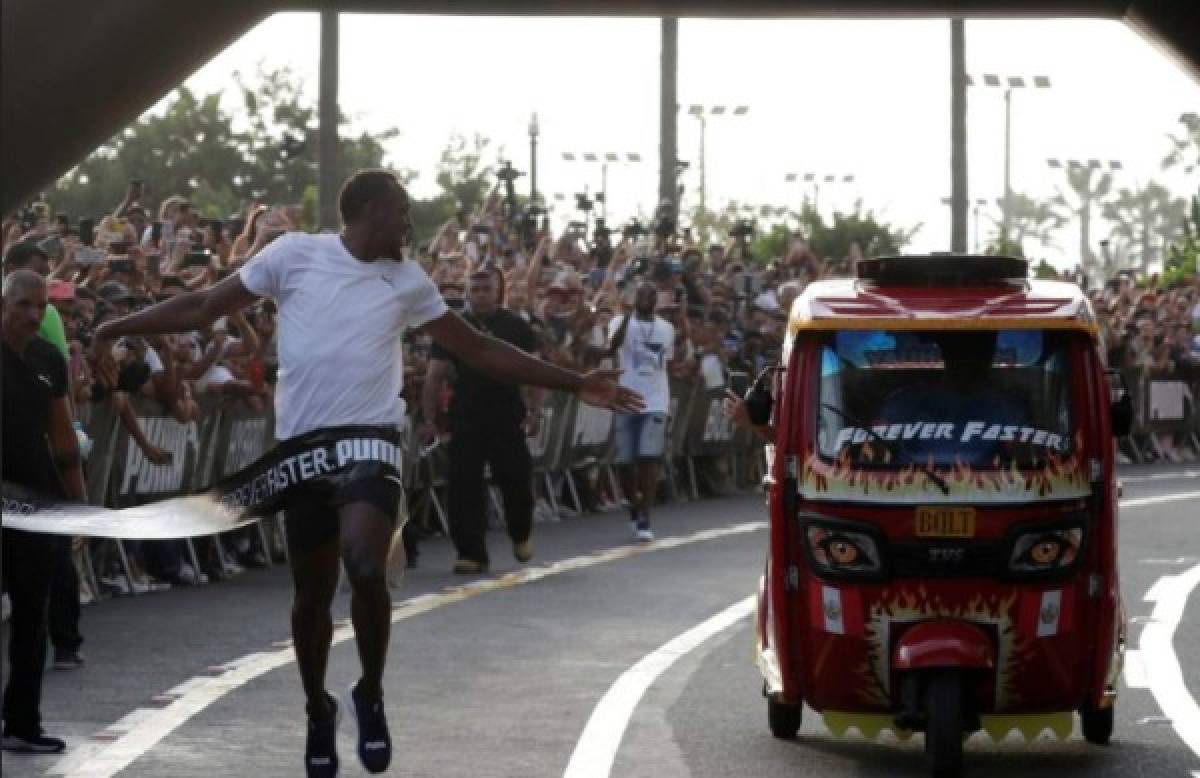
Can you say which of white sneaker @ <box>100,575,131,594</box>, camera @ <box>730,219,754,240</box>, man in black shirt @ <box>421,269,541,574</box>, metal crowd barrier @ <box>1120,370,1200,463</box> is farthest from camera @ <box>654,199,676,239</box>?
white sneaker @ <box>100,575,131,594</box>

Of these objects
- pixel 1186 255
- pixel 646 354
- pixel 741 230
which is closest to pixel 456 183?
pixel 1186 255

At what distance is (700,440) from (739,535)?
7045mm

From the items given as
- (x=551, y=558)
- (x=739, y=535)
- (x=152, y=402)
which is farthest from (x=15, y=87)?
(x=739, y=535)

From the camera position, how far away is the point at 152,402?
19.6 metres

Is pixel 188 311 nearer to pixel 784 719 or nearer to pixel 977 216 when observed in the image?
pixel 784 719

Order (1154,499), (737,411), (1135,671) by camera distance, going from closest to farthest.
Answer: (737,411), (1135,671), (1154,499)

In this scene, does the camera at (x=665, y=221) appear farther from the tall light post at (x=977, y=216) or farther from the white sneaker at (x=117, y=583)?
the tall light post at (x=977, y=216)

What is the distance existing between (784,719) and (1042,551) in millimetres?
1445

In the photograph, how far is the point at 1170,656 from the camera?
50.5ft

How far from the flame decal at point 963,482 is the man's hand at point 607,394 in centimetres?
96

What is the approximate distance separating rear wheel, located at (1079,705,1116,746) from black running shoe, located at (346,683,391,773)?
9.45ft

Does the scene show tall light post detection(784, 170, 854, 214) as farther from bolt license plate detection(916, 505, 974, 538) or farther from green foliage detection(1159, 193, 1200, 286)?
bolt license plate detection(916, 505, 974, 538)

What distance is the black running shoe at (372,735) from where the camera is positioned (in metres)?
10.2

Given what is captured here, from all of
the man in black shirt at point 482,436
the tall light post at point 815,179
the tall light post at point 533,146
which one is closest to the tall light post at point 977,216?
the tall light post at point 815,179
